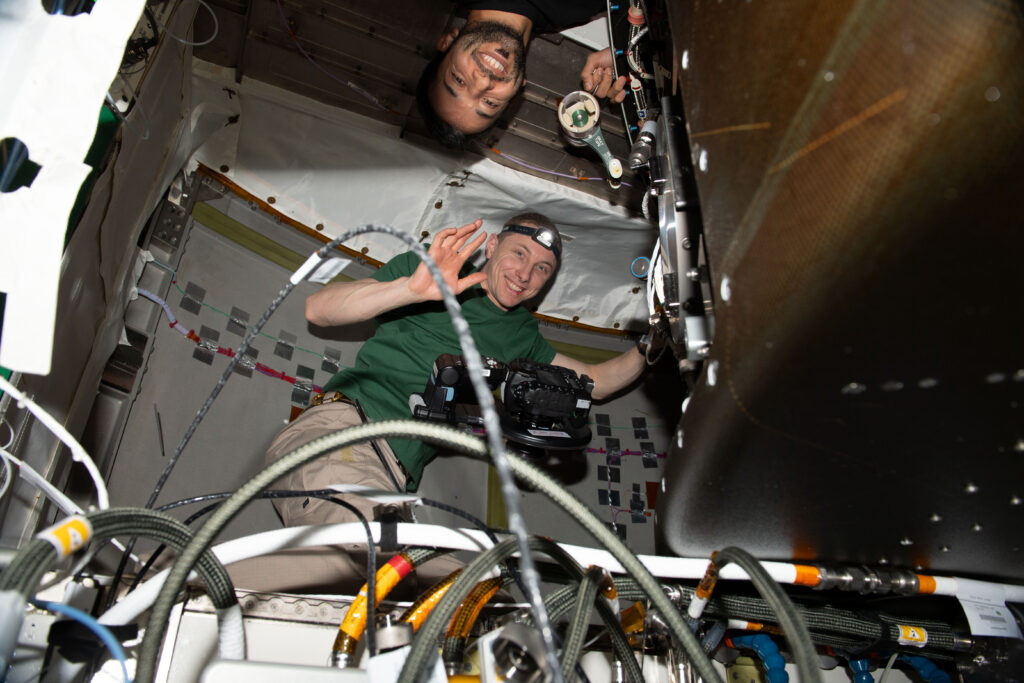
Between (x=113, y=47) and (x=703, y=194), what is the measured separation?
757 mm

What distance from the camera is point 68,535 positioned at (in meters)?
0.58

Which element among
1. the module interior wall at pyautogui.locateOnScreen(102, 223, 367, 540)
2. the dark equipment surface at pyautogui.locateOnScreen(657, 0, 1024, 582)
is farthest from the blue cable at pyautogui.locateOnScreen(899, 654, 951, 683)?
the module interior wall at pyautogui.locateOnScreen(102, 223, 367, 540)

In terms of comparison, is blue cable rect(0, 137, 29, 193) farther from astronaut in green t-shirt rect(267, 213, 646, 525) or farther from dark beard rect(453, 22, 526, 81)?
dark beard rect(453, 22, 526, 81)

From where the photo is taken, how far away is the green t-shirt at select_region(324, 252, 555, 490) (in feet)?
5.96

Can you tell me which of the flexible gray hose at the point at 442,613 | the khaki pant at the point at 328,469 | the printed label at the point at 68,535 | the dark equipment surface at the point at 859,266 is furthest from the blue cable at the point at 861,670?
the printed label at the point at 68,535

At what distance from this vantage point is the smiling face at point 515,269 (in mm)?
2070

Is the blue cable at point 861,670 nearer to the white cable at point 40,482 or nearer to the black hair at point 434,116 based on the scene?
the white cable at point 40,482

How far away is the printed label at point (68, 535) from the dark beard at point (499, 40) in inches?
65.7

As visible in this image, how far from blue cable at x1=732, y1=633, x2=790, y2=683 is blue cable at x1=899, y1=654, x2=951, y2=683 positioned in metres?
0.32

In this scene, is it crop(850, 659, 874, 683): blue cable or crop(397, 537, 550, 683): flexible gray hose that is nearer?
crop(397, 537, 550, 683): flexible gray hose

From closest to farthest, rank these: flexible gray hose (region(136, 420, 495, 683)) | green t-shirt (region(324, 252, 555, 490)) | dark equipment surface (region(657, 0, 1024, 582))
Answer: dark equipment surface (region(657, 0, 1024, 582))
flexible gray hose (region(136, 420, 495, 683))
green t-shirt (region(324, 252, 555, 490))

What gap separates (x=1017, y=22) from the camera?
46 centimetres

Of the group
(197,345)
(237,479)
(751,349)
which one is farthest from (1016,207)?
(197,345)

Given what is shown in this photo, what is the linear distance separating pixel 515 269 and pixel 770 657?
1339 millimetres
